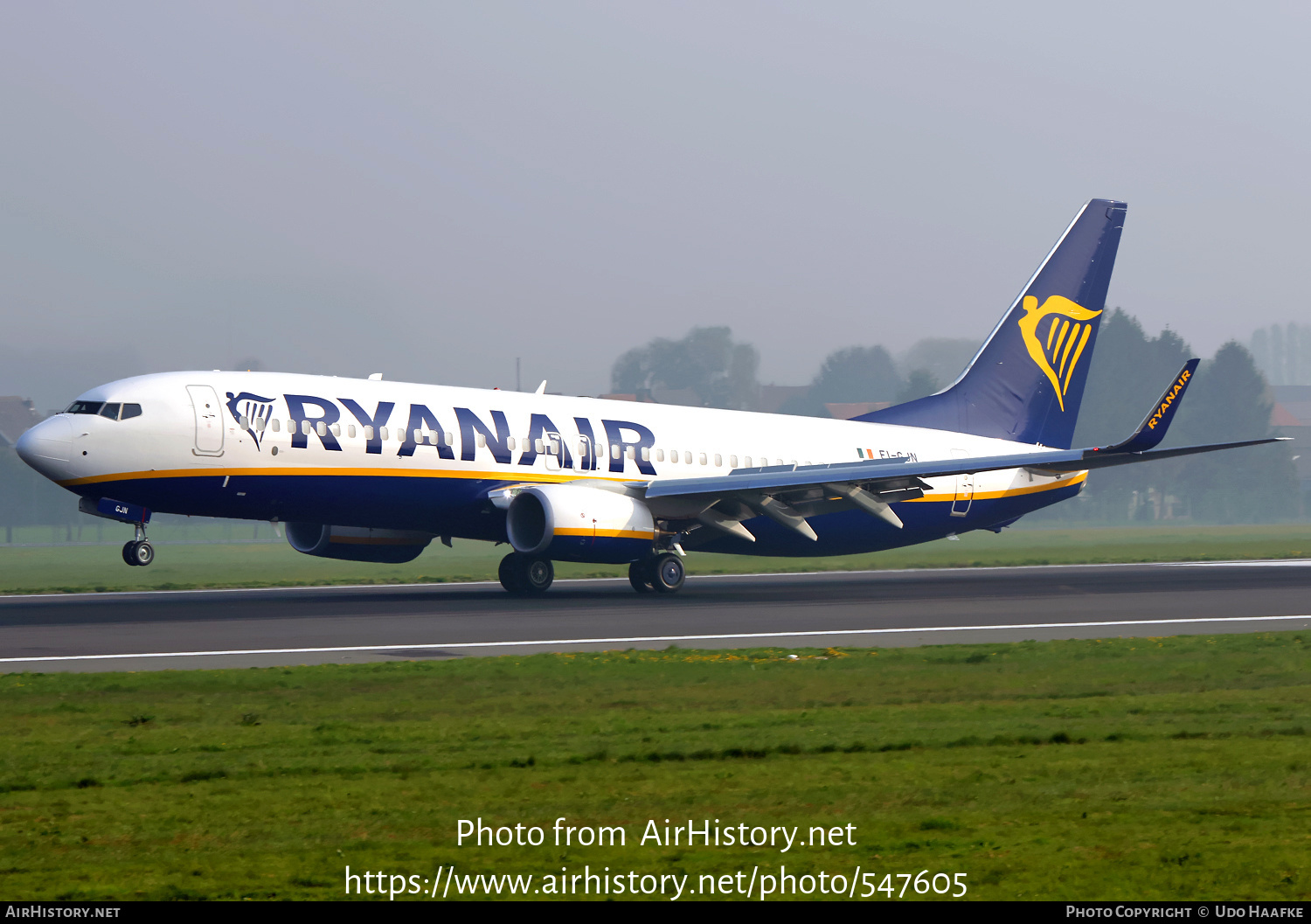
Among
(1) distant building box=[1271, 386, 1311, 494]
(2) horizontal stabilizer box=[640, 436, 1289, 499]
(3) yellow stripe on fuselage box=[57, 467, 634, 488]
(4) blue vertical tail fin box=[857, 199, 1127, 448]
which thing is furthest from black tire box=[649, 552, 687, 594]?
(1) distant building box=[1271, 386, 1311, 494]

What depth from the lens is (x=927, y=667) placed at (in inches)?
667

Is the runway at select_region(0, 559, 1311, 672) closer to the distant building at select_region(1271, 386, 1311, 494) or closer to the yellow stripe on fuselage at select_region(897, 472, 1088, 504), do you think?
the yellow stripe on fuselage at select_region(897, 472, 1088, 504)

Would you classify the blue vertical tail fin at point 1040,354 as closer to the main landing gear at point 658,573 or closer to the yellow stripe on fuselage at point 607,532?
the main landing gear at point 658,573

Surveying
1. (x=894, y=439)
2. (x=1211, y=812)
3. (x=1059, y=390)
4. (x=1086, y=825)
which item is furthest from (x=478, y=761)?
(x=1059, y=390)

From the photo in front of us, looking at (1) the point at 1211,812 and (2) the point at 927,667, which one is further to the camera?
(2) the point at 927,667

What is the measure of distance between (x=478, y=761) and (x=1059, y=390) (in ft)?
108

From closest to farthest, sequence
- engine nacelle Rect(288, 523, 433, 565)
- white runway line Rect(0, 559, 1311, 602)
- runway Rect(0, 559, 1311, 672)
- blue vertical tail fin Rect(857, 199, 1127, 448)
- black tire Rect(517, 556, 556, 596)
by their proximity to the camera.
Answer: runway Rect(0, 559, 1311, 672) → black tire Rect(517, 556, 556, 596) → engine nacelle Rect(288, 523, 433, 565) → white runway line Rect(0, 559, 1311, 602) → blue vertical tail fin Rect(857, 199, 1127, 448)

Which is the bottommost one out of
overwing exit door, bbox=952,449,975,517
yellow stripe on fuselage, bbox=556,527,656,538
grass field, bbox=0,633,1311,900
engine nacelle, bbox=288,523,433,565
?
grass field, bbox=0,633,1311,900

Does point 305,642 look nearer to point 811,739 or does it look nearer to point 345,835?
point 811,739

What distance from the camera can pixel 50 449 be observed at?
26.0m

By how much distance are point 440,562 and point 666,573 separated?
1876 cm

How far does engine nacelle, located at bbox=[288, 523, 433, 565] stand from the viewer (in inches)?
1231

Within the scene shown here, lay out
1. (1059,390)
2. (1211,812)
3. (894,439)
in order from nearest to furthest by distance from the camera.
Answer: (1211,812) → (894,439) → (1059,390)
